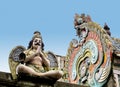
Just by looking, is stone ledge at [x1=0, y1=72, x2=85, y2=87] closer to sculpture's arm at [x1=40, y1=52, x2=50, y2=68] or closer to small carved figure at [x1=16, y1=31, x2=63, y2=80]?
small carved figure at [x1=16, y1=31, x2=63, y2=80]

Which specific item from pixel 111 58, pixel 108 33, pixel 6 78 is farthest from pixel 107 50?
pixel 6 78

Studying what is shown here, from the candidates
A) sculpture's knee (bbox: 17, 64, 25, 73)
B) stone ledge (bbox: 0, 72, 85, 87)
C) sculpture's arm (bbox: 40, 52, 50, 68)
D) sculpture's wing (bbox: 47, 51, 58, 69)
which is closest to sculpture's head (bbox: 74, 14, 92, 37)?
sculpture's wing (bbox: 47, 51, 58, 69)

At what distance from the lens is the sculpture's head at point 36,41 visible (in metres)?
12.0

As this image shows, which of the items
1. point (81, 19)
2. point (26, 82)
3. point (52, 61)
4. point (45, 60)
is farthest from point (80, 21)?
point (26, 82)

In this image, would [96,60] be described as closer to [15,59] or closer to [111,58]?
[111,58]

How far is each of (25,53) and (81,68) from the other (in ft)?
34.4

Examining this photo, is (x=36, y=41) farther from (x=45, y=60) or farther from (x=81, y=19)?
(x=81, y=19)

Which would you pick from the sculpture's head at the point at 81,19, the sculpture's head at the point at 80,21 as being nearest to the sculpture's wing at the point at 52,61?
the sculpture's head at the point at 80,21

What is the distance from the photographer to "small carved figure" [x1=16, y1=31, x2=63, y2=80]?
11.0 m

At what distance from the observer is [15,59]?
11.6 m

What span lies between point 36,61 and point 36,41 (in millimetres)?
655

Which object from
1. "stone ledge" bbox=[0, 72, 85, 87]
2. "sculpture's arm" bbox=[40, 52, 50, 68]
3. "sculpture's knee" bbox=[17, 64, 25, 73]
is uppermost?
"sculpture's arm" bbox=[40, 52, 50, 68]

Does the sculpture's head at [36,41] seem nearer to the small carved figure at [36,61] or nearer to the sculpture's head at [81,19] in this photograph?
the small carved figure at [36,61]

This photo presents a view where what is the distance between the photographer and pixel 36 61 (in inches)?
459
